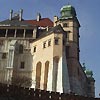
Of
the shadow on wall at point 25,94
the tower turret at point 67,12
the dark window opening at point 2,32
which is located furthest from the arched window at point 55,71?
the shadow on wall at point 25,94

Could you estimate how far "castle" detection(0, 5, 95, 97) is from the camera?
→ 68.7m

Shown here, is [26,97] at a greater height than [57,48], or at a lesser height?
lesser

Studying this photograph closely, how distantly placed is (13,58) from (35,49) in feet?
15.2

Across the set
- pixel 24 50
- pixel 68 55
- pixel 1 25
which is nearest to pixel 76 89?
pixel 68 55

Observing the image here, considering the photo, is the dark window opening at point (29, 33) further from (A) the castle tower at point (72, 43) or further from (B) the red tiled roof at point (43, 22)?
(A) the castle tower at point (72, 43)

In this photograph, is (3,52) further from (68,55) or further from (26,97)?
(26,97)

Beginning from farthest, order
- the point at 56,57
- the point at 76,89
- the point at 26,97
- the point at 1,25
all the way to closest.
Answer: the point at 1,25 → the point at 76,89 → the point at 56,57 → the point at 26,97

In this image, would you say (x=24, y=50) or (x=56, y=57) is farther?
(x=24, y=50)

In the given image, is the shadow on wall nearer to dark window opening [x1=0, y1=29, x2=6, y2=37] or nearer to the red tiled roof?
dark window opening [x1=0, y1=29, x2=6, y2=37]

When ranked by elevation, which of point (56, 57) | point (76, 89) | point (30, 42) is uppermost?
point (30, 42)

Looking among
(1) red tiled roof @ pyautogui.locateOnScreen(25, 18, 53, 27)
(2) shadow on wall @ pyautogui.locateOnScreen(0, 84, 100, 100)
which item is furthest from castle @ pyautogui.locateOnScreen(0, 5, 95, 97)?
(2) shadow on wall @ pyautogui.locateOnScreen(0, 84, 100, 100)

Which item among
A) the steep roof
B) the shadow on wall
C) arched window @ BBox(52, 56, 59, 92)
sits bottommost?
the shadow on wall

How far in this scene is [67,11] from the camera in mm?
82750

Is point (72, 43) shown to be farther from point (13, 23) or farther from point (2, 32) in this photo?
point (2, 32)
